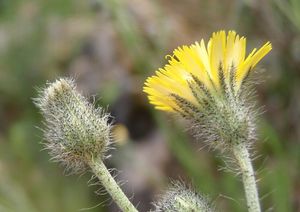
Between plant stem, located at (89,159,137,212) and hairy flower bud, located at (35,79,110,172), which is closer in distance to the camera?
plant stem, located at (89,159,137,212)

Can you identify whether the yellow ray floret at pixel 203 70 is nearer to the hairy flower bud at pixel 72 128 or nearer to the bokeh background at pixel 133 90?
the hairy flower bud at pixel 72 128

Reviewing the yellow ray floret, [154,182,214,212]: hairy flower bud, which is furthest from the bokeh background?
[154,182,214,212]: hairy flower bud

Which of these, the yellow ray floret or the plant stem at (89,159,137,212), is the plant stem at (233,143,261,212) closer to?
the yellow ray floret

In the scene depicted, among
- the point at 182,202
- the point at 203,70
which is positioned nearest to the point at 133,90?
the point at 203,70

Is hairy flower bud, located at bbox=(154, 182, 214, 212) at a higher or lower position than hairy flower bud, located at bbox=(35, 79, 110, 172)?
lower

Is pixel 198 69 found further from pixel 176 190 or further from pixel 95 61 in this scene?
pixel 95 61

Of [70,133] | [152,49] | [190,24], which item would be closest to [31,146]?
[152,49]

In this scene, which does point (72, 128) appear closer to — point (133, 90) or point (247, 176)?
point (247, 176)
